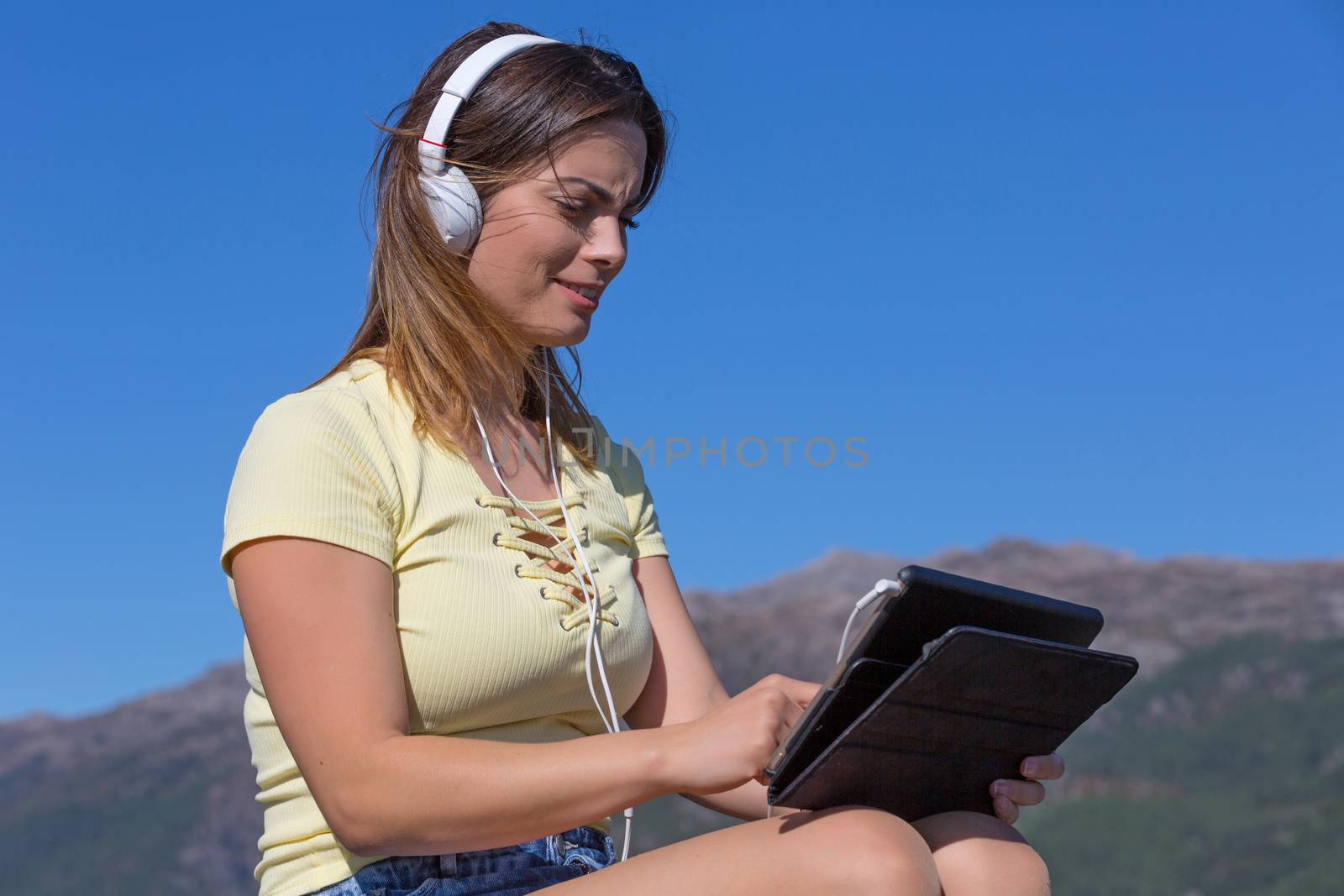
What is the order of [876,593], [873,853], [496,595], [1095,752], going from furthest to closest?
[1095,752] < [496,595] < [876,593] < [873,853]

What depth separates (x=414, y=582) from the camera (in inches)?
68.4

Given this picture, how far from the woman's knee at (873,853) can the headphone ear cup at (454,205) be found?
105 centimetres

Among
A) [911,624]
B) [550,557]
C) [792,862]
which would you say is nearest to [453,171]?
[550,557]

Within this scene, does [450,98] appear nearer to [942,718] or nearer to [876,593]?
[876,593]

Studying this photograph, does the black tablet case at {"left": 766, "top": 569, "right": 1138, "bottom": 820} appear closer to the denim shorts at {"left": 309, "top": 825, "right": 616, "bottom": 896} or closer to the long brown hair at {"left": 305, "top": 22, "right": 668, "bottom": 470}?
the denim shorts at {"left": 309, "top": 825, "right": 616, "bottom": 896}

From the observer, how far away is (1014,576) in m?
13.1

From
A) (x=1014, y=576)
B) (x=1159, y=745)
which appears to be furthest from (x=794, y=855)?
(x=1014, y=576)

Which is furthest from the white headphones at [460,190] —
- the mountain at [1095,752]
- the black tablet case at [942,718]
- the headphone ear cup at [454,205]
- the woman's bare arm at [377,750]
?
the mountain at [1095,752]

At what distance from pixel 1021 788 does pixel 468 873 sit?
2.42ft

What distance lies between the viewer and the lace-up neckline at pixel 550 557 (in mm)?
1865

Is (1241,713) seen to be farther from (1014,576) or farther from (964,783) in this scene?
(964,783)

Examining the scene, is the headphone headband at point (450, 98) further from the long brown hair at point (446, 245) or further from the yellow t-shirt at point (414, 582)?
the yellow t-shirt at point (414, 582)

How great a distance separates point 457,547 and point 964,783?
0.76 m

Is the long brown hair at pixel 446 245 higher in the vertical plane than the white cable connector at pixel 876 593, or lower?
higher
